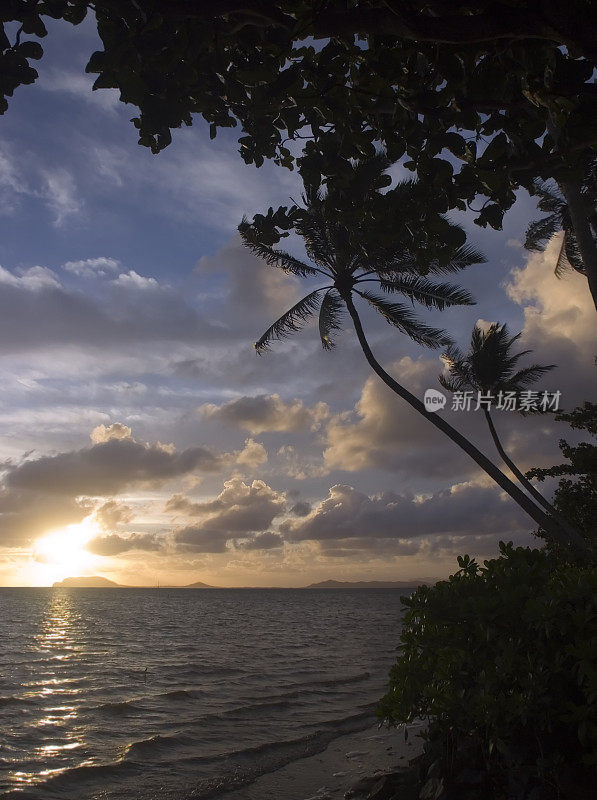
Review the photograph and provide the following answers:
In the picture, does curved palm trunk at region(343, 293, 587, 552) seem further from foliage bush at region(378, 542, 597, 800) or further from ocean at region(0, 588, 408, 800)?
foliage bush at region(378, 542, 597, 800)

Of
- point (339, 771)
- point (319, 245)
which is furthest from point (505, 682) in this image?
point (319, 245)

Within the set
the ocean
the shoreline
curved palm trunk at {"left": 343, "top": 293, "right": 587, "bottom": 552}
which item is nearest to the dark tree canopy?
the shoreline

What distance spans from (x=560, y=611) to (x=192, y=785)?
696 cm

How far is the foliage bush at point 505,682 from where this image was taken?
5117 mm

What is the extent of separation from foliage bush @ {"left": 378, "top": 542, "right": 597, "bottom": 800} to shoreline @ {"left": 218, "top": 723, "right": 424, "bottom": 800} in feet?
7.88

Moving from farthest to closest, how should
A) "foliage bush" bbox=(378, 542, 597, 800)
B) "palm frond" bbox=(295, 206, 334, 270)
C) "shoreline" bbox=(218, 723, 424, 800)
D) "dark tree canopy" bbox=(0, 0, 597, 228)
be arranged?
1. "palm frond" bbox=(295, 206, 334, 270)
2. "shoreline" bbox=(218, 723, 424, 800)
3. "foliage bush" bbox=(378, 542, 597, 800)
4. "dark tree canopy" bbox=(0, 0, 597, 228)

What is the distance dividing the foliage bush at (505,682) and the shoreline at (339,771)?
7.88 ft

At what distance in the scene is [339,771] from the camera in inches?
365

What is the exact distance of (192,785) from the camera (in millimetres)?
9234

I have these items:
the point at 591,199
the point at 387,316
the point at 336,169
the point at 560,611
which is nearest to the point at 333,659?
the point at 387,316

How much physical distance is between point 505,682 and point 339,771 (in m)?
5.07

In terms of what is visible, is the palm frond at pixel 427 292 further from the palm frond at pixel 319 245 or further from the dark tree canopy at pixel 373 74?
the dark tree canopy at pixel 373 74

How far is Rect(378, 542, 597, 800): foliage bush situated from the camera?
5.12 m

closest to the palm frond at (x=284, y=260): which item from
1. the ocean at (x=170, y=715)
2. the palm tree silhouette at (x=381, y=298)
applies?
the palm tree silhouette at (x=381, y=298)
